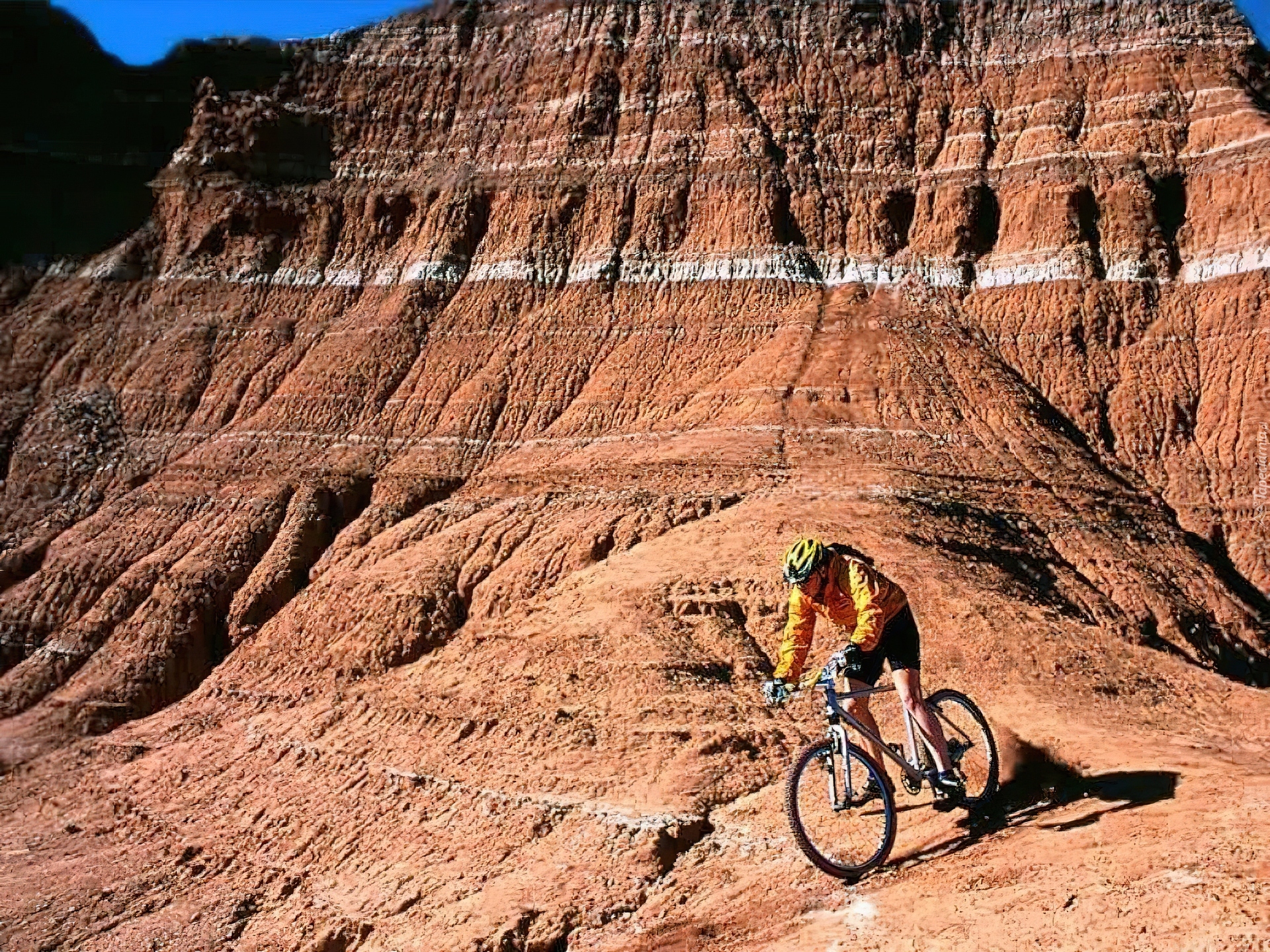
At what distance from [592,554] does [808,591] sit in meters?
16.2

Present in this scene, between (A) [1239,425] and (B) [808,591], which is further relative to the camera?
(A) [1239,425]

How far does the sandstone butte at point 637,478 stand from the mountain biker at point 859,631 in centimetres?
98

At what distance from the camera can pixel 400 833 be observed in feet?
46.6

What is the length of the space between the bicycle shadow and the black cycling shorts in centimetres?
143

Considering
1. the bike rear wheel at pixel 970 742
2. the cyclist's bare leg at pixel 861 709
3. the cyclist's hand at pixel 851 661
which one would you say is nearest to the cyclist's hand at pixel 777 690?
the cyclist's hand at pixel 851 661

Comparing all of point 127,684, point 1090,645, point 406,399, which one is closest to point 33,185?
point 406,399

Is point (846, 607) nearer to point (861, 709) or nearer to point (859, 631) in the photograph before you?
point (859, 631)

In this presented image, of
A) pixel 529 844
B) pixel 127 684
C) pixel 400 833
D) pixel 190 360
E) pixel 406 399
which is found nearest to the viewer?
pixel 529 844

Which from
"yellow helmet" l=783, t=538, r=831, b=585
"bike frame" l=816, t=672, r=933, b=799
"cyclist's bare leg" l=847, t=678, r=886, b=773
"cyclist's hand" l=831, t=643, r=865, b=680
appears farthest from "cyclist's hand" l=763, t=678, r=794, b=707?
"yellow helmet" l=783, t=538, r=831, b=585

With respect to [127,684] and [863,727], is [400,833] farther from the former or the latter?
[127,684]

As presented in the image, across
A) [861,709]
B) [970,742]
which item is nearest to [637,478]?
[970,742]

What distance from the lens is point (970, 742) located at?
340 inches

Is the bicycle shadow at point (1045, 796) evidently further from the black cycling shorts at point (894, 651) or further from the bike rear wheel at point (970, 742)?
the black cycling shorts at point (894, 651)

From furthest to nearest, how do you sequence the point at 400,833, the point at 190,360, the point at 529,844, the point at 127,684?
the point at 190,360 < the point at 127,684 < the point at 400,833 < the point at 529,844
